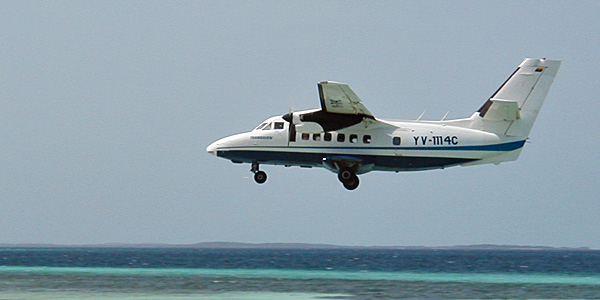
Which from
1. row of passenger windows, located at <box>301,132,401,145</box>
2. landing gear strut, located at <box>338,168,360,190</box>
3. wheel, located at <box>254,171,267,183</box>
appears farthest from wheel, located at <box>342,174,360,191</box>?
wheel, located at <box>254,171,267,183</box>

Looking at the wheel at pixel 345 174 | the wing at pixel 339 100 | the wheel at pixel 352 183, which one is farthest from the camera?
the wheel at pixel 352 183

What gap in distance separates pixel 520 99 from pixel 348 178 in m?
7.43

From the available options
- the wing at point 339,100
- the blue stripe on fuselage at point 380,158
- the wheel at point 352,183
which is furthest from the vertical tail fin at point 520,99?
the wheel at point 352,183

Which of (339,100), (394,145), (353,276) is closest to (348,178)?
(394,145)

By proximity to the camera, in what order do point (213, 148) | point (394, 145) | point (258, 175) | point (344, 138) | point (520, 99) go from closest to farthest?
point (394, 145), point (344, 138), point (520, 99), point (213, 148), point (258, 175)

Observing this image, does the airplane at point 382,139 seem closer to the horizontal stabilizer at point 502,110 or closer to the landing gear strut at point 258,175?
the horizontal stabilizer at point 502,110

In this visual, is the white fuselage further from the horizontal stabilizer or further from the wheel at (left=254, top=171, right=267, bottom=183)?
the wheel at (left=254, top=171, right=267, bottom=183)

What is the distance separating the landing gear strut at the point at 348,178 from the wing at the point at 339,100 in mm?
2257

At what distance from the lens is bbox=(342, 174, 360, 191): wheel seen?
31.8 m

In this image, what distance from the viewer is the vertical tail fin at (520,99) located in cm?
3150

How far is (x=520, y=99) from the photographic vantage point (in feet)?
106

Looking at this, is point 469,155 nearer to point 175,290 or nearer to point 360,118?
point 360,118

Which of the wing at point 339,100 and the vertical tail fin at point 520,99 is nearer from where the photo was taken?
the wing at point 339,100

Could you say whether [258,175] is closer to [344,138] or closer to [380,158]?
[344,138]
